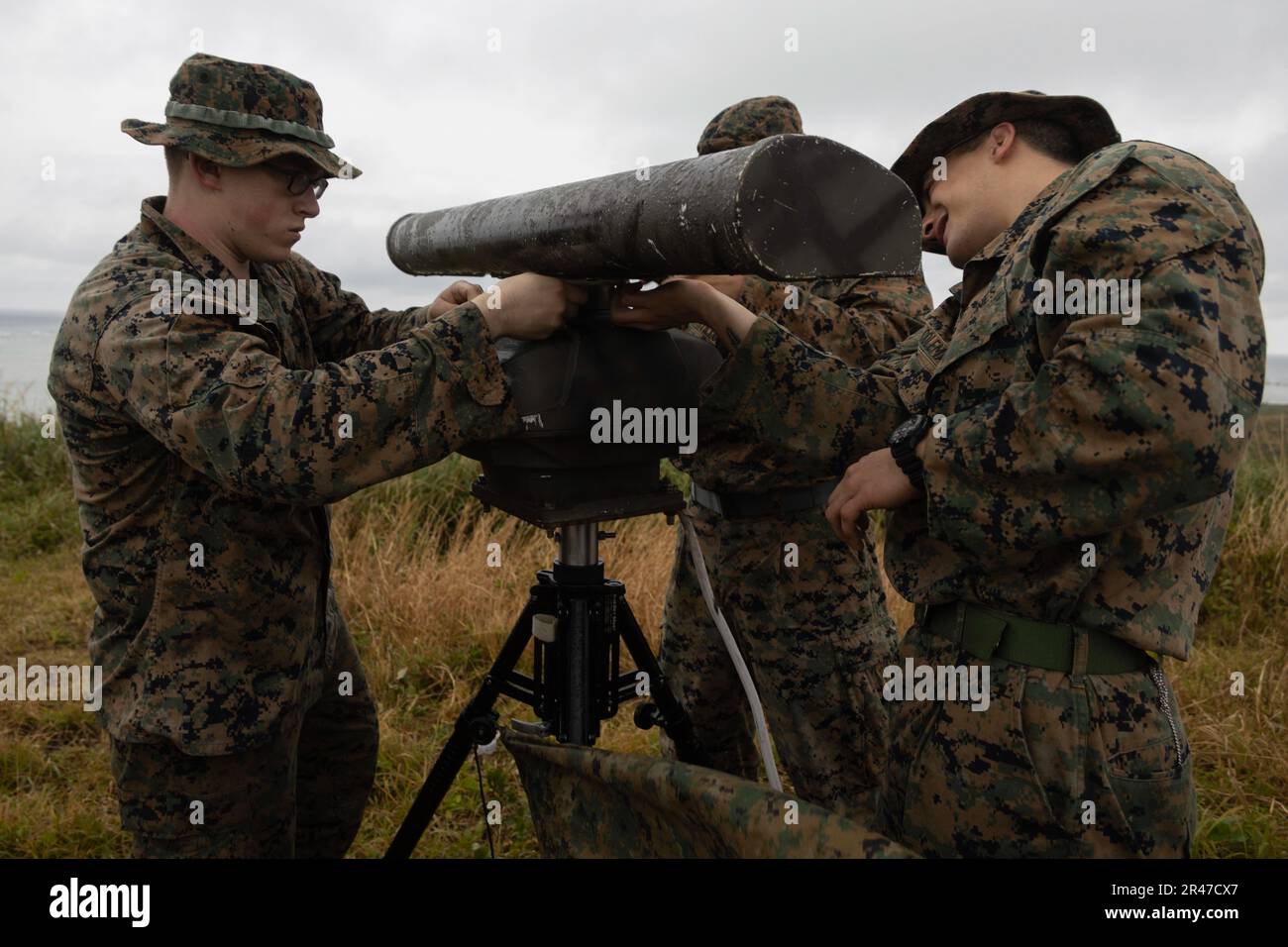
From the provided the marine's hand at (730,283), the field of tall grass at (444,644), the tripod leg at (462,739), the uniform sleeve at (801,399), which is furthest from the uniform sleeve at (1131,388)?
the field of tall grass at (444,644)

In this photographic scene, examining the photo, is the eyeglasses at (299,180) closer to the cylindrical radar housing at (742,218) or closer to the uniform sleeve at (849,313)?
the cylindrical radar housing at (742,218)

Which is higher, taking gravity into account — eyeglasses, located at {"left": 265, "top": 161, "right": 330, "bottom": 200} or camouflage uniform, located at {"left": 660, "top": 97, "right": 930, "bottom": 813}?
eyeglasses, located at {"left": 265, "top": 161, "right": 330, "bottom": 200}

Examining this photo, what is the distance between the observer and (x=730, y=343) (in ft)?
6.77

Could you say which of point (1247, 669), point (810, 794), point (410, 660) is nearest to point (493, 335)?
point (810, 794)

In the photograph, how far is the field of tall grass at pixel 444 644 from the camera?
10.7ft

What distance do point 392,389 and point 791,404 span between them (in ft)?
2.78

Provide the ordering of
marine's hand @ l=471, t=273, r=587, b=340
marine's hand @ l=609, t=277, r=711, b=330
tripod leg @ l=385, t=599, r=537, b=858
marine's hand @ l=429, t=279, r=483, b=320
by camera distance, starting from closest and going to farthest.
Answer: marine's hand @ l=471, t=273, r=587, b=340 → marine's hand @ l=609, t=277, r=711, b=330 → tripod leg @ l=385, t=599, r=537, b=858 → marine's hand @ l=429, t=279, r=483, b=320

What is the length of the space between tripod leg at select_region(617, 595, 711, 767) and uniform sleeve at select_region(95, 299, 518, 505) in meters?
0.59

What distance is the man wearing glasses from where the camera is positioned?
1.73m

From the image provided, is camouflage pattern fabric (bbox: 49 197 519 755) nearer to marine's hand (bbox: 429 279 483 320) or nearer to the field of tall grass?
marine's hand (bbox: 429 279 483 320)

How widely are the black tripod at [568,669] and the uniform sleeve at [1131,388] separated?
82 cm

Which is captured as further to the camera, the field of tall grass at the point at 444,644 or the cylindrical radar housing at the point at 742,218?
the field of tall grass at the point at 444,644

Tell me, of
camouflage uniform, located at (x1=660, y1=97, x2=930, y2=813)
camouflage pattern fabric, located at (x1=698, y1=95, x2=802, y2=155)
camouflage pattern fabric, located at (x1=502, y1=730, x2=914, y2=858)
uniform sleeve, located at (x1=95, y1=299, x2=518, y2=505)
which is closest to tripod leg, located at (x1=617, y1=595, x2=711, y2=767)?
camouflage pattern fabric, located at (x1=502, y1=730, x2=914, y2=858)

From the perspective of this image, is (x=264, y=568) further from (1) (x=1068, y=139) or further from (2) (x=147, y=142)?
(1) (x=1068, y=139)
